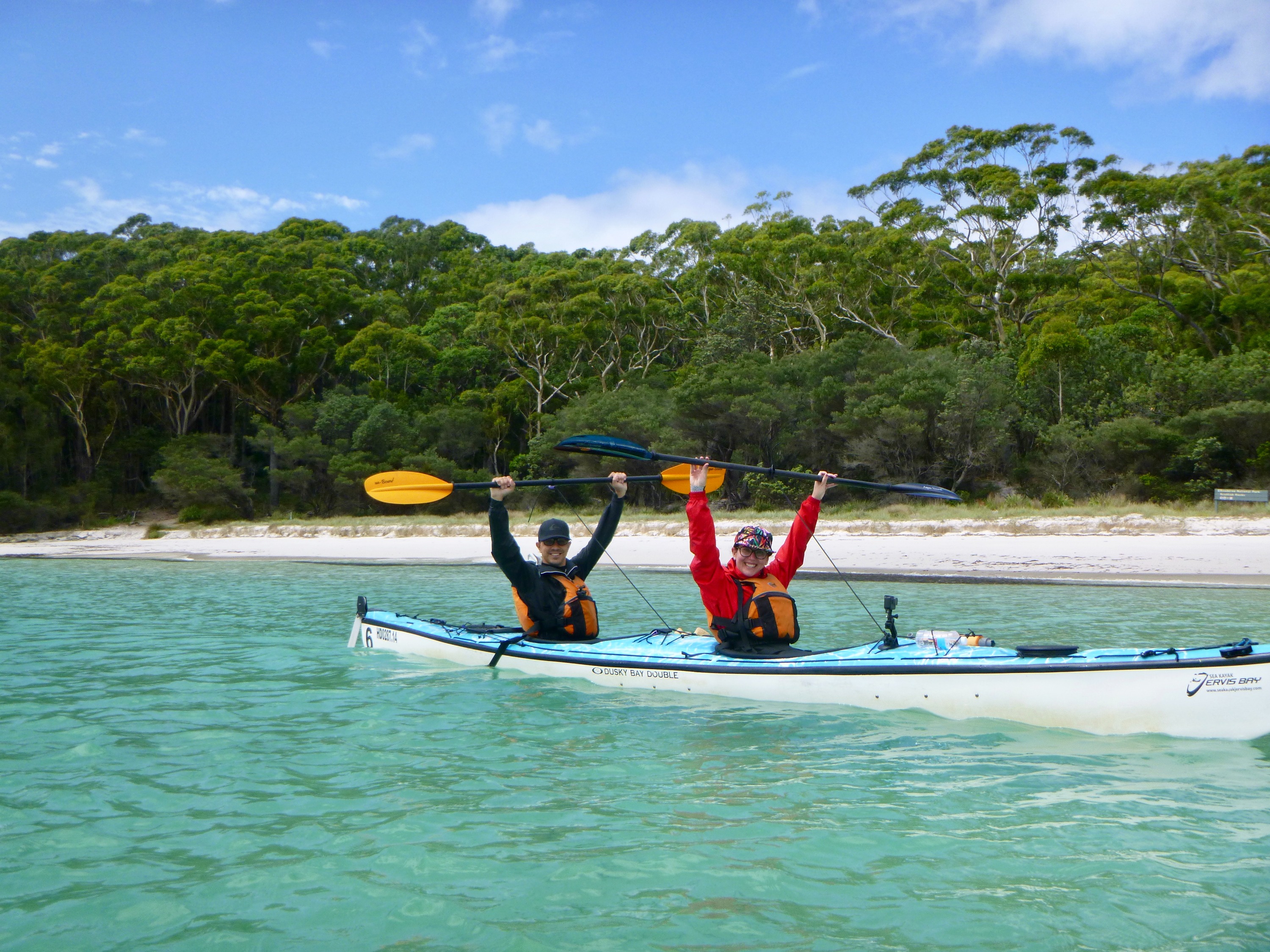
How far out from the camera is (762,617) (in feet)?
19.3

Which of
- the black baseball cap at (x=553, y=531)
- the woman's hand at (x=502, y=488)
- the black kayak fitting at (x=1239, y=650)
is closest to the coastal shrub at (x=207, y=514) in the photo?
the black baseball cap at (x=553, y=531)

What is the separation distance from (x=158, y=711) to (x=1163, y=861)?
5.43m

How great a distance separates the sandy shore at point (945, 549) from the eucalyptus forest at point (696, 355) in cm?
A: 672

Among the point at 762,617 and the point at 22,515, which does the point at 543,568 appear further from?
the point at 22,515

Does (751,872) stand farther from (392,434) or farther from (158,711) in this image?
(392,434)

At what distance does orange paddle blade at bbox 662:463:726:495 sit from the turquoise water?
1.69 m

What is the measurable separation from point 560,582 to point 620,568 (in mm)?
4269

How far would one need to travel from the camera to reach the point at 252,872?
3.36 metres

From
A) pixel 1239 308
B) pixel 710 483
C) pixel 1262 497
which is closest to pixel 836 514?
pixel 1262 497

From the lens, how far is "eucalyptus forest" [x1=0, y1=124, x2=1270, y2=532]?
23.8 metres

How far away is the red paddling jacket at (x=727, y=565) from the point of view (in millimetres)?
5695

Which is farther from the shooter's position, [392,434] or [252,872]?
[392,434]

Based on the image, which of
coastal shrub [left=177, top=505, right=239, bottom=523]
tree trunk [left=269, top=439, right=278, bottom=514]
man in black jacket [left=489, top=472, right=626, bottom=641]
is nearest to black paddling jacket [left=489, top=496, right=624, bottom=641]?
man in black jacket [left=489, top=472, right=626, bottom=641]

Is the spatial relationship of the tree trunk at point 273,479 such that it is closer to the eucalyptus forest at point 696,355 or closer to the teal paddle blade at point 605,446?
the eucalyptus forest at point 696,355
